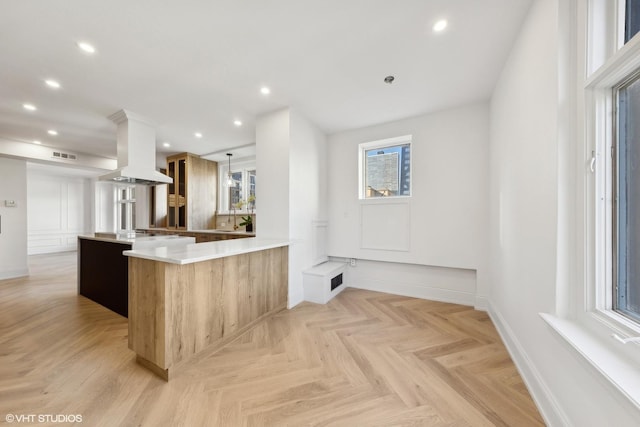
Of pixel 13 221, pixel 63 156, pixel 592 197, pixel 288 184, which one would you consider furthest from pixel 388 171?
pixel 13 221

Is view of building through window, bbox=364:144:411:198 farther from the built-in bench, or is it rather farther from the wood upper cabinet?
the wood upper cabinet

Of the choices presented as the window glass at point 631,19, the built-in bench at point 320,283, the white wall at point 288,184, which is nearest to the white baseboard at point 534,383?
the window glass at point 631,19

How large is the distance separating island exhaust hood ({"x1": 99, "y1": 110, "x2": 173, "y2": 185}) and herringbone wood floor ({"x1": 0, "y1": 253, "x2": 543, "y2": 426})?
1775 millimetres

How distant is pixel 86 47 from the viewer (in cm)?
195

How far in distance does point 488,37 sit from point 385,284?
123 inches

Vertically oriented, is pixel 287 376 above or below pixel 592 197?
below

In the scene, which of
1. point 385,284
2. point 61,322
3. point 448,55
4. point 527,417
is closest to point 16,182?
point 61,322

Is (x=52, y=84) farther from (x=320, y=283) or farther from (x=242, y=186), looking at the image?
(x=320, y=283)

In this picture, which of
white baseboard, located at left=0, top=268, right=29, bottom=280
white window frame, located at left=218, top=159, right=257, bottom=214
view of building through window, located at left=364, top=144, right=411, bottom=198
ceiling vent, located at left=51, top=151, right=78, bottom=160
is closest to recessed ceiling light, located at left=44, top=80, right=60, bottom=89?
white window frame, located at left=218, top=159, right=257, bottom=214

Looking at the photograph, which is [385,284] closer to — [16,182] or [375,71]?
[375,71]

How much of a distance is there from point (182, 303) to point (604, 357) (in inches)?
91.7

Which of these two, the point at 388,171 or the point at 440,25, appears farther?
the point at 388,171

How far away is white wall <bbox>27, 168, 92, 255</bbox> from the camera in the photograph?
6871 mm

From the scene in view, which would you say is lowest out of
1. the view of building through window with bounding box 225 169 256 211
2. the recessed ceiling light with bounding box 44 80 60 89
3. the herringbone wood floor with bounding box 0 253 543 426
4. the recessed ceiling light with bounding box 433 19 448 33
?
the herringbone wood floor with bounding box 0 253 543 426
